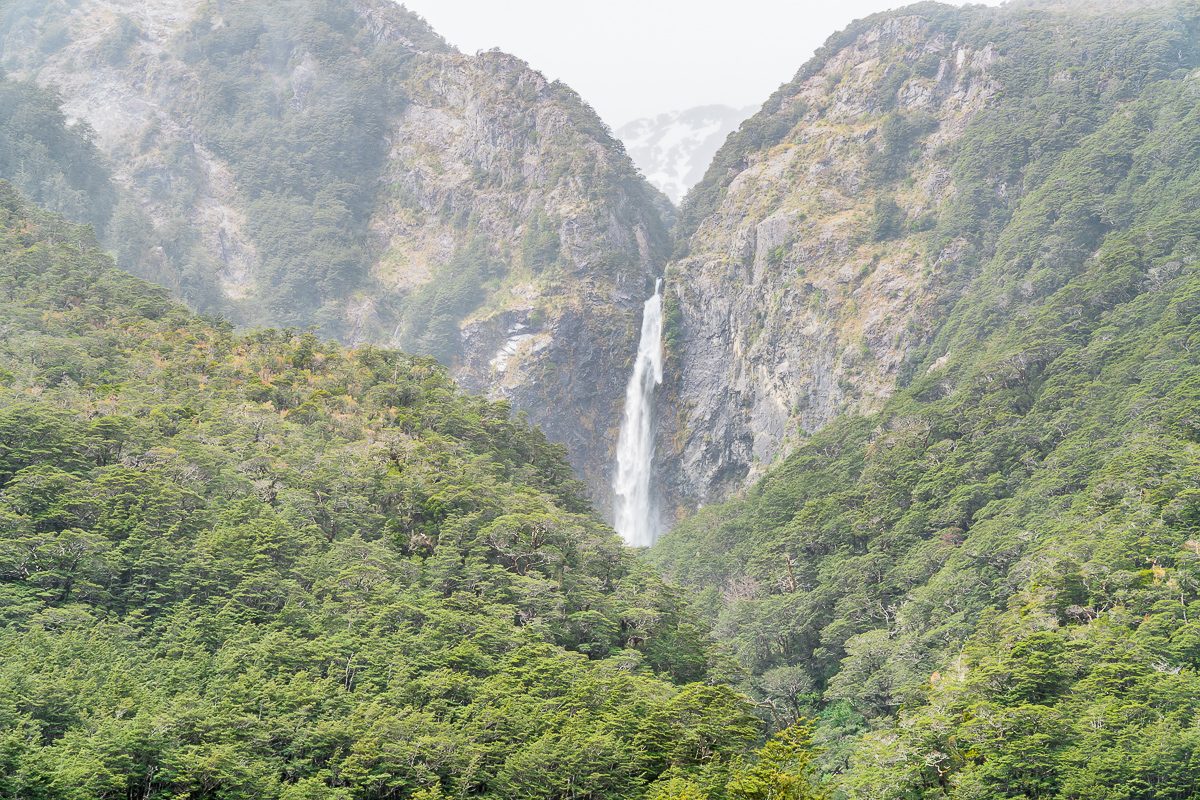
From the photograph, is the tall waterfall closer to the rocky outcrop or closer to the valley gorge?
the valley gorge

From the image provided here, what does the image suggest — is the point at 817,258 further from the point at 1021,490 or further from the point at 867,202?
the point at 1021,490

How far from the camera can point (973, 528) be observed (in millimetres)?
39688

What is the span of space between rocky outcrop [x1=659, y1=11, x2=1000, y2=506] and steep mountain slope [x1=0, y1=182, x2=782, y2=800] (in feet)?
107

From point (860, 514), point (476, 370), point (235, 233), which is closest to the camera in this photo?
point (860, 514)

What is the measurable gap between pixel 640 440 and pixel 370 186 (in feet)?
132

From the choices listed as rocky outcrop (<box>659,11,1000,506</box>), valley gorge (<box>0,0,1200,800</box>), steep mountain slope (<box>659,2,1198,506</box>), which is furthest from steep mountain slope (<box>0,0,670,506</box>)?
steep mountain slope (<box>659,2,1198,506</box>)

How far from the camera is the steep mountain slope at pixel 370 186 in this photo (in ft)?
279

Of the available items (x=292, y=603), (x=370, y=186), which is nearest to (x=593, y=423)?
(x=370, y=186)

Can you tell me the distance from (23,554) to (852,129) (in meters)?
68.9

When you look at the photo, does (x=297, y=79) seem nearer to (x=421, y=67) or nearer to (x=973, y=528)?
(x=421, y=67)

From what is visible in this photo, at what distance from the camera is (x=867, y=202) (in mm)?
75312

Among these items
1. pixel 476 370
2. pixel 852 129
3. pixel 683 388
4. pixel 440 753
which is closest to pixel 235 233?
pixel 476 370

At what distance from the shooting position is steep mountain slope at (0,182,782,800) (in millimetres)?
21016

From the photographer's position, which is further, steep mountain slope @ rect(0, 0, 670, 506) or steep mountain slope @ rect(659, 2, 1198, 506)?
steep mountain slope @ rect(0, 0, 670, 506)
